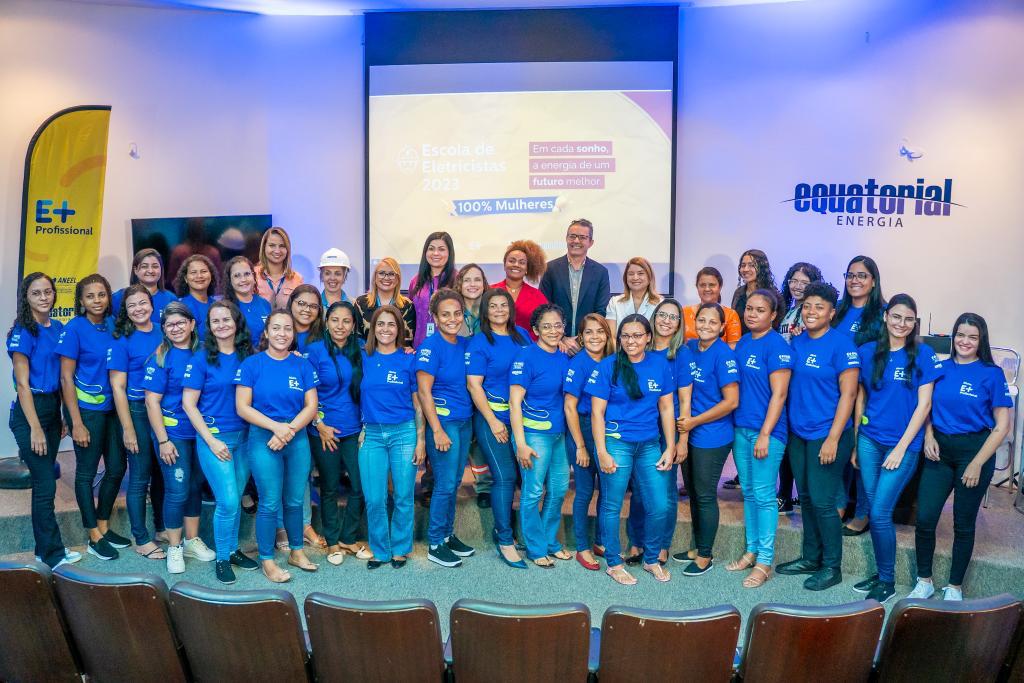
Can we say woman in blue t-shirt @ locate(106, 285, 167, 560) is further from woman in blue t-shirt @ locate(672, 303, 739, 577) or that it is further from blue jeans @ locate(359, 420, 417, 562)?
woman in blue t-shirt @ locate(672, 303, 739, 577)

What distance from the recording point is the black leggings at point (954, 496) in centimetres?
378

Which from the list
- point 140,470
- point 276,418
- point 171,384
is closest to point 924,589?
point 276,418

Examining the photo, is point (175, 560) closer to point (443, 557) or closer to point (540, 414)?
point (443, 557)

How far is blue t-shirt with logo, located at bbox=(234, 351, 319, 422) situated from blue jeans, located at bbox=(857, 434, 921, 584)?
108 inches

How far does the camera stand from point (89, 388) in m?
4.21

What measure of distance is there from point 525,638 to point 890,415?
2.30 metres

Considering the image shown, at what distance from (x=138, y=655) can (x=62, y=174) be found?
3.76m

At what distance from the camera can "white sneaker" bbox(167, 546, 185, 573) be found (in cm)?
417

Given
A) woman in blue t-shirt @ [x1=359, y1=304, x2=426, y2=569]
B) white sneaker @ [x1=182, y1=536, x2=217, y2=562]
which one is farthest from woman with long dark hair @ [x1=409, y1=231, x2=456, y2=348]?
white sneaker @ [x1=182, y1=536, x2=217, y2=562]

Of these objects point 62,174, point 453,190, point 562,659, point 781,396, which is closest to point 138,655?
point 562,659

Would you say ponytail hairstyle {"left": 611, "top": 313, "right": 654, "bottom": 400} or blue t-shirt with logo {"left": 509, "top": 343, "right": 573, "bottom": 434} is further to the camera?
blue t-shirt with logo {"left": 509, "top": 343, "right": 573, "bottom": 434}

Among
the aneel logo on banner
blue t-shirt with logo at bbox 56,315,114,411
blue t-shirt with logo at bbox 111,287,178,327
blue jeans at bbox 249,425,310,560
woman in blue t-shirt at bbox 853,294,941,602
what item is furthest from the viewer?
the aneel logo on banner

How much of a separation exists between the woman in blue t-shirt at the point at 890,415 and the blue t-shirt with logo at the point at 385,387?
2219mm

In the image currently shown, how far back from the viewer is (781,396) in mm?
3975
